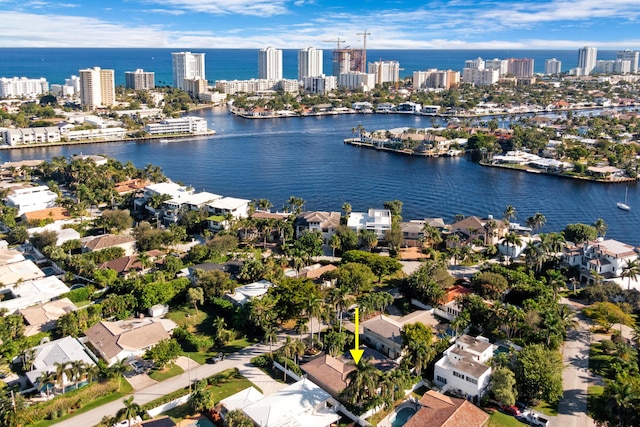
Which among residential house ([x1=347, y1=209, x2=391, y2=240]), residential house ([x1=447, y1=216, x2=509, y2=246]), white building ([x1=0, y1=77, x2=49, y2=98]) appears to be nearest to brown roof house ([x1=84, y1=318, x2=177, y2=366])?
residential house ([x1=347, y1=209, x2=391, y2=240])

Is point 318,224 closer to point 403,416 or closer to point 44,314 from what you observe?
point 44,314

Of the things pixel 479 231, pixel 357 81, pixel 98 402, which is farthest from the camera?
pixel 357 81

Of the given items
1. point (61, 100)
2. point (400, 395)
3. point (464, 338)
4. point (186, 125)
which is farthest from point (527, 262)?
point (61, 100)

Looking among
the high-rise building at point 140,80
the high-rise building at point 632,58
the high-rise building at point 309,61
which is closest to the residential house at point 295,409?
the high-rise building at point 140,80

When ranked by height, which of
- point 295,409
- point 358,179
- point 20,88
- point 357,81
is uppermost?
point 357,81

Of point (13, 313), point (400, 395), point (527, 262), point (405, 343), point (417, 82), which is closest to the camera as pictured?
point (400, 395)

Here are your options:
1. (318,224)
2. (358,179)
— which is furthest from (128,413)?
(358,179)

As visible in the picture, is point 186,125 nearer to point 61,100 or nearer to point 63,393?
point 61,100
